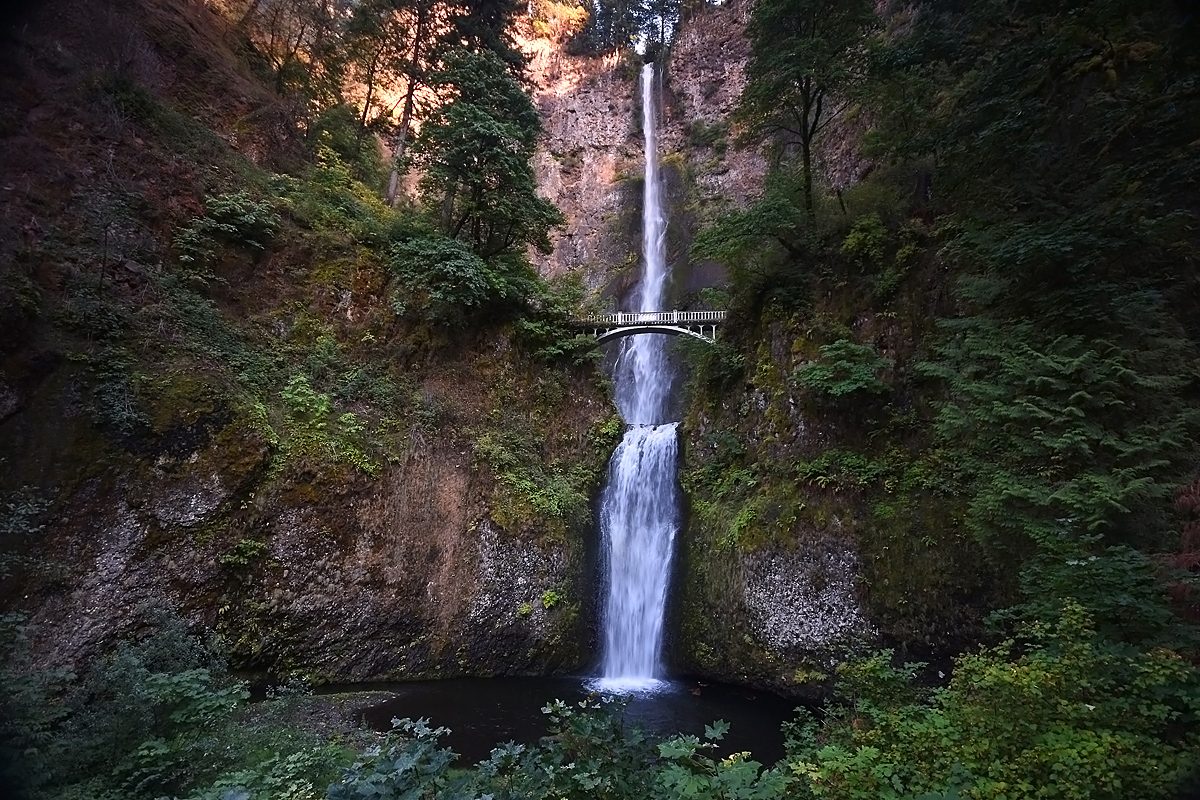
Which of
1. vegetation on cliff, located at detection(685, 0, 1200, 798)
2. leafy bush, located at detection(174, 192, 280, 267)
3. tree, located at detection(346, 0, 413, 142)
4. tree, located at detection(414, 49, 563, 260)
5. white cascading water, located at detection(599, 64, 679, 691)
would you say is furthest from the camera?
tree, located at detection(346, 0, 413, 142)

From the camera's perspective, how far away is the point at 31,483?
6.66 m

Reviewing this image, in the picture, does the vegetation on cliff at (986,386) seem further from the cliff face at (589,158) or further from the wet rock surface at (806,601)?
the cliff face at (589,158)

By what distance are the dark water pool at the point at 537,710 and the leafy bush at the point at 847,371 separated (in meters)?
5.39

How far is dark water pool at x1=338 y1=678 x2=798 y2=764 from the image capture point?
738 centimetres

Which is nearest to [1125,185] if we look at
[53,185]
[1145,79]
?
[1145,79]

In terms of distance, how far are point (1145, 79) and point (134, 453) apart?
14.2m

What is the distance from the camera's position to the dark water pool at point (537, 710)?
7.38 m

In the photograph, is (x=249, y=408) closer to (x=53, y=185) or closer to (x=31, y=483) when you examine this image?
(x=31, y=483)

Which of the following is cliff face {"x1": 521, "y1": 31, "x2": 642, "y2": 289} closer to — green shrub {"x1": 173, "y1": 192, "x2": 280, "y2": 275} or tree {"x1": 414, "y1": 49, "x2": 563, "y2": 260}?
tree {"x1": 414, "y1": 49, "x2": 563, "y2": 260}

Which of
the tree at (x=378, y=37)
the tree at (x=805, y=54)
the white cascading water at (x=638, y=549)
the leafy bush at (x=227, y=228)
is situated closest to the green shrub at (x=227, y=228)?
the leafy bush at (x=227, y=228)

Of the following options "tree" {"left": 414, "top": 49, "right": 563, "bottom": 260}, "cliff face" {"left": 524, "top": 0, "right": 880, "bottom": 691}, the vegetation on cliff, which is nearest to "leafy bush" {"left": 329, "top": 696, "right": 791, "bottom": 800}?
the vegetation on cliff

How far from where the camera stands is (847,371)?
9.22 meters

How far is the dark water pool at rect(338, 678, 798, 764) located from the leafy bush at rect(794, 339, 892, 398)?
5387mm

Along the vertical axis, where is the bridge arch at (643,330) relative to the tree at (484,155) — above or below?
below
